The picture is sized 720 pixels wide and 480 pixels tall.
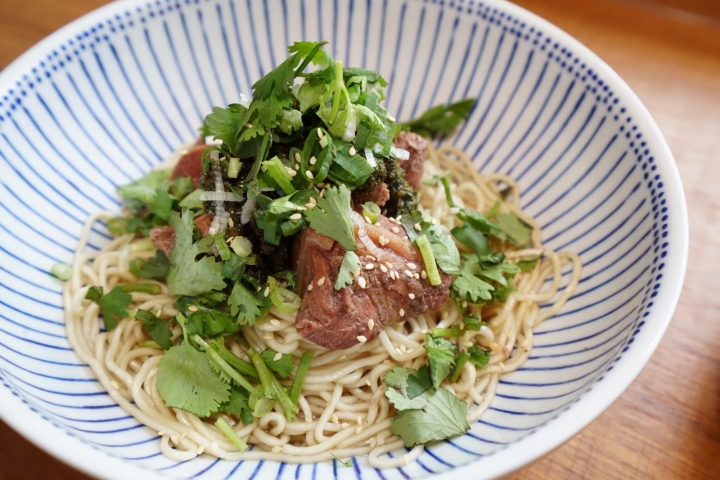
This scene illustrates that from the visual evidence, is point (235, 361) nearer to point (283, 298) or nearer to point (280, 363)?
point (280, 363)

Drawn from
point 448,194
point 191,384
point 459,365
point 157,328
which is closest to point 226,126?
point 157,328

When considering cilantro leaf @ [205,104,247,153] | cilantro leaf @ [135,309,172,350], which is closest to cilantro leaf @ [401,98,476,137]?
cilantro leaf @ [205,104,247,153]

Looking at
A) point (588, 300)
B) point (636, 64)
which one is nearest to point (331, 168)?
point (588, 300)

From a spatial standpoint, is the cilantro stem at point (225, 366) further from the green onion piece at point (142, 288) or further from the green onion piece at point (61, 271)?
the green onion piece at point (61, 271)

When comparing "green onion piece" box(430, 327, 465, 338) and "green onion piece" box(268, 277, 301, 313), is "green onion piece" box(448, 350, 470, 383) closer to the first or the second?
"green onion piece" box(430, 327, 465, 338)

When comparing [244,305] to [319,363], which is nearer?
[244,305]

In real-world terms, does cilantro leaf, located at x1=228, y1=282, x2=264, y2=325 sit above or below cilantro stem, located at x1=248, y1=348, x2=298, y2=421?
above

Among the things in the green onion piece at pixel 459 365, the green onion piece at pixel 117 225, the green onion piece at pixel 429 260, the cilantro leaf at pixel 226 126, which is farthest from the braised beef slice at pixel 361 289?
the green onion piece at pixel 117 225
